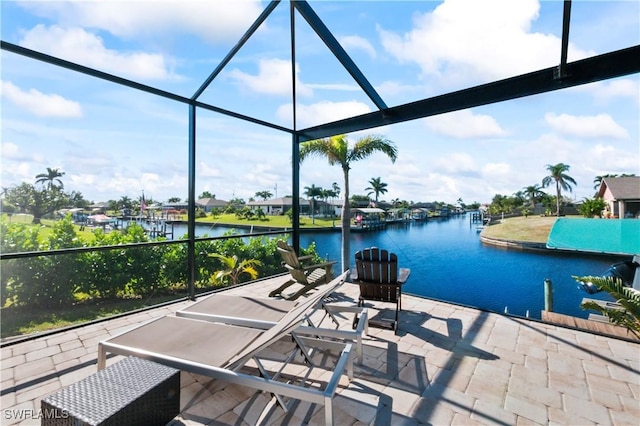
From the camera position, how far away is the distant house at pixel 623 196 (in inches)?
599

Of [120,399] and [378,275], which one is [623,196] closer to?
[378,275]

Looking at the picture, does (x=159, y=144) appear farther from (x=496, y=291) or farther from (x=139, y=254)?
(x=496, y=291)

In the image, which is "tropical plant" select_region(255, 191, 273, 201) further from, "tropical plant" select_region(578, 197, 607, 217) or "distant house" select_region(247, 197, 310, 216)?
"tropical plant" select_region(578, 197, 607, 217)

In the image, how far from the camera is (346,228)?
7.80 meters

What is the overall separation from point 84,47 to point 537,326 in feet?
21.7

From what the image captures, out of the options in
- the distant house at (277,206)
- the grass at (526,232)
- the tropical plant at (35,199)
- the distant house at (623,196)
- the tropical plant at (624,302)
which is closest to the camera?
the tropical plant at (624,302)

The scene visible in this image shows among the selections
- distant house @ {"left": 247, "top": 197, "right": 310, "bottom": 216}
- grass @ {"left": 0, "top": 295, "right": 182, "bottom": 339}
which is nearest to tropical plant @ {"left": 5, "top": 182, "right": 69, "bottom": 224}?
grass @ {"left": 0, "top": 295, "right": 182, "bottom": 339}

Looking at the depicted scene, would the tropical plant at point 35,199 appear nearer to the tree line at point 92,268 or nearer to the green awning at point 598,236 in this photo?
the tree line at point 92,268

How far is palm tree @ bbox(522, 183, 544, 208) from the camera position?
1935 inches

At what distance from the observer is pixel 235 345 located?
7.52 ft

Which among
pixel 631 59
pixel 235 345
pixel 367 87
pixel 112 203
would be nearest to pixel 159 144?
pixel 112 203

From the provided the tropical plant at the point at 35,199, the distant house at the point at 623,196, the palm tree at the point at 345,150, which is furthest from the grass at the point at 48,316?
the distant house at the point at 623,196

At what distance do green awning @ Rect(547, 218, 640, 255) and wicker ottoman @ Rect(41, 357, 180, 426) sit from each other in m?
6.02

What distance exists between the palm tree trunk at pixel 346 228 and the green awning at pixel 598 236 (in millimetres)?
4183
